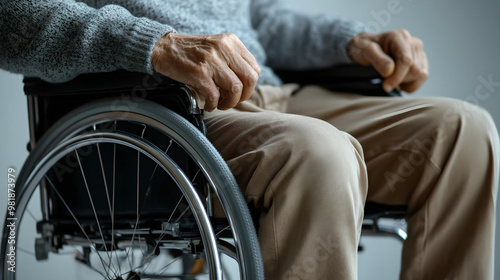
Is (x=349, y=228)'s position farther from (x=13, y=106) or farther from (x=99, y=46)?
(x=13, y=106)

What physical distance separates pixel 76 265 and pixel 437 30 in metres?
1.50

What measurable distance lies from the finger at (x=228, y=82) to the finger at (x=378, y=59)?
0.49m

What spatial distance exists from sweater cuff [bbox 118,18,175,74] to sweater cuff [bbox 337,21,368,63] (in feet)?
1.83

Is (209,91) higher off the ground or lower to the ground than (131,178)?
higher

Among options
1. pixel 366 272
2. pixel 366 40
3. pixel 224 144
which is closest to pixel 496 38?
pixel 366 40

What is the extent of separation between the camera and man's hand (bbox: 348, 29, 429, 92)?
1.14 meters

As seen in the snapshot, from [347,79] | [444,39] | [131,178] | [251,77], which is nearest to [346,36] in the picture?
[347,79]

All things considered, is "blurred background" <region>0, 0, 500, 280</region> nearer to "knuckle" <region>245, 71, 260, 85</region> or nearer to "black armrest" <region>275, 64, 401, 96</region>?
"black armrest" <region>275, 64, 401, 96</region>

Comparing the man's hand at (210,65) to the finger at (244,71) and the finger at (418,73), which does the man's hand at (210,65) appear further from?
the finger at (418,73)

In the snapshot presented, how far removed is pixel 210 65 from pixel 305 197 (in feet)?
0.78

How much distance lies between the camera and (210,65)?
0.74 metres

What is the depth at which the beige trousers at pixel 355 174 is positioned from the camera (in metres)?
0.71

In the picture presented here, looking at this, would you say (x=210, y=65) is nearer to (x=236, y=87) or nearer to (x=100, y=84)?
(x=236, y=87)

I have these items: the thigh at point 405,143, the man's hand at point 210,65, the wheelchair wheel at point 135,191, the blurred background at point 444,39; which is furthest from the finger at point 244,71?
the blurred background at point 444,39
